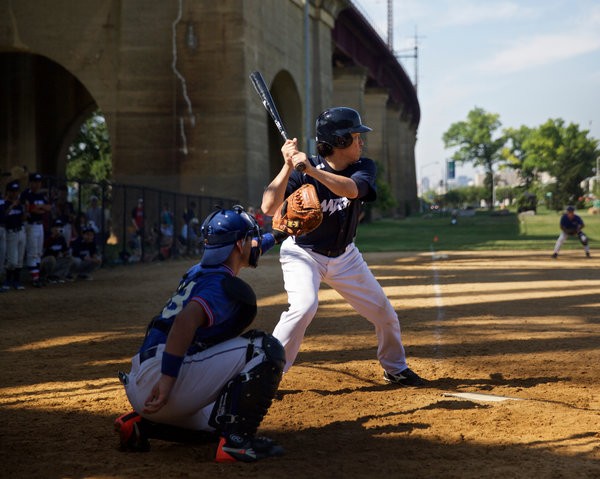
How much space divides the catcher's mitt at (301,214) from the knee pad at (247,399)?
136 centimetres

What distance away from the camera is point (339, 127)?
6129 millimetres

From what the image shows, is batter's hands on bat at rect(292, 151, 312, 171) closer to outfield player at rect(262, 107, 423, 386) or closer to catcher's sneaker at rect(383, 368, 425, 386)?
outfield player at rect(262, 107, 423, 386)

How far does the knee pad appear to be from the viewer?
177 inches

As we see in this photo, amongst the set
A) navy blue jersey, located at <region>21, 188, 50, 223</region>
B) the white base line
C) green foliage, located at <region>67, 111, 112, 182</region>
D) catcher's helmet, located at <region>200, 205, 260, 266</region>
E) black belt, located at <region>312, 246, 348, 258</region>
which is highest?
green foliage, located at <region>67, 111, 112, 182</region>

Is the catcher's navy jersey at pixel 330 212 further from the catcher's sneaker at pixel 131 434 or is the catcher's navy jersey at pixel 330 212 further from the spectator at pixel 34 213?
the spectator at pixel 34 213

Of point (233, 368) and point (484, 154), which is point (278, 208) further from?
point (484, 154)

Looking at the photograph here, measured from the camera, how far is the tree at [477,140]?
432 feet

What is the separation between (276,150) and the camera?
144 ft

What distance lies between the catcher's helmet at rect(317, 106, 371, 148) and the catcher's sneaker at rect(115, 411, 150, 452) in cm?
260

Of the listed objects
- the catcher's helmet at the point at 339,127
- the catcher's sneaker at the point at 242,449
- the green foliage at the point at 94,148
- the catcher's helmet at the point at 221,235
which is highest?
the green foliage at the point at 94,148

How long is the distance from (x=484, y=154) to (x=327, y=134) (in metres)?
131

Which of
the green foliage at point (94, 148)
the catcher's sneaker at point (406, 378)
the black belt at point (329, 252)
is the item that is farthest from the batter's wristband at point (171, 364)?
the green foliage at point (94, 148)

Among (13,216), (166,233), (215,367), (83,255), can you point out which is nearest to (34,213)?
(13,216)

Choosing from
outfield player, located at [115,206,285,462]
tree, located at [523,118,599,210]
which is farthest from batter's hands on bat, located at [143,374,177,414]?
tree, located at [523,118,599,210]
